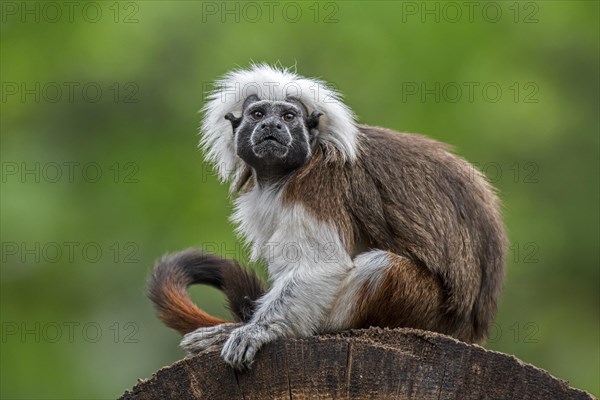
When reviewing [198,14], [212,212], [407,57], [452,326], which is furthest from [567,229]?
[452,326]

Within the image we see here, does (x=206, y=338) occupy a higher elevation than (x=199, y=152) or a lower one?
lower

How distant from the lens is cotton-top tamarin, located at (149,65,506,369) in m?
8.45

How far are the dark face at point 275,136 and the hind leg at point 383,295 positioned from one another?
0.99 m

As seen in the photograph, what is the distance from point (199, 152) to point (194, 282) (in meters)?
6.85

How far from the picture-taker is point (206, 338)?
332 inches

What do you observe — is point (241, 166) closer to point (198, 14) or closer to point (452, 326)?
point (452, 326)

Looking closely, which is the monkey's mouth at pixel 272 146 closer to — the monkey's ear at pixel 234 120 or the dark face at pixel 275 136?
the dark face at pixel 275 136

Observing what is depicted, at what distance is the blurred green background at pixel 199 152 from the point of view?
15.5 metres

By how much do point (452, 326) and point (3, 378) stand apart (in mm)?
9228

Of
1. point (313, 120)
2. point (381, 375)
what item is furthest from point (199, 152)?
point (381, 375)

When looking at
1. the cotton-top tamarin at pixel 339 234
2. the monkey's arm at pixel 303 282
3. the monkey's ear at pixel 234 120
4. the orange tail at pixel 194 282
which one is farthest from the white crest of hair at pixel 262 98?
the orange tail at pixel 194 282

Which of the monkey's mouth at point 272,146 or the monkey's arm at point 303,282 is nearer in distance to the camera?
the monkey's arm at point 303,282

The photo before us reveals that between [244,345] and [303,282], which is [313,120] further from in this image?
[244,345]

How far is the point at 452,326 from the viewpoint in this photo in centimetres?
887
